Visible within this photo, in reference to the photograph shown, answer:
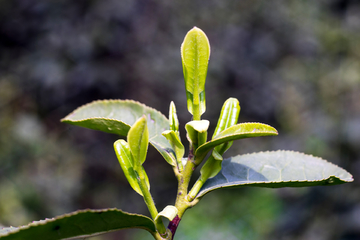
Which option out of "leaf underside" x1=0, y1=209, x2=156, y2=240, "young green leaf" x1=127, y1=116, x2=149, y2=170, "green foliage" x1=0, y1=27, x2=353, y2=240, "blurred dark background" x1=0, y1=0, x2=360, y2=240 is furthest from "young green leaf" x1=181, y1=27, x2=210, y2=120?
"blurred dark background" x1=0, y1=0, x2=360, y2=240

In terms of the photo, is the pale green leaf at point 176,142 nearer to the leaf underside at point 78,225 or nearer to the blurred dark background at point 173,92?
the leaf underside at point 78,225

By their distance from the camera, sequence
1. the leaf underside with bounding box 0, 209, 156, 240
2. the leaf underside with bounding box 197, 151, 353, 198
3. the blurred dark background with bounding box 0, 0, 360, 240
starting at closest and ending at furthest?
the leaf underside with bounding box 0, 209, 156, 240 < the leaf underside with bounding box 197, 151, 353, 198 < the blurred dark background with bounding box 0, 0, 360, 240

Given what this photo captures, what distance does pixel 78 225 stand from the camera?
19.9 inches

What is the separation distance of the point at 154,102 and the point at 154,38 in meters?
0.60

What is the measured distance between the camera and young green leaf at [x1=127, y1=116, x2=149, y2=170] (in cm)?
55

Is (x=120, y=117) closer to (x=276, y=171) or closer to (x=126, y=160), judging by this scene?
(x=126, y=160)

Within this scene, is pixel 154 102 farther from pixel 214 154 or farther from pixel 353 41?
pixel 214 154

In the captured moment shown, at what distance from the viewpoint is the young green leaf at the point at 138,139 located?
0.55 m

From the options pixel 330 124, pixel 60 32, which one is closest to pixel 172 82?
pixel 60 32

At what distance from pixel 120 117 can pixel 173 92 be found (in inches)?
81.8

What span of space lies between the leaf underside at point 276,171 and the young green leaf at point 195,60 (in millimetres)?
175

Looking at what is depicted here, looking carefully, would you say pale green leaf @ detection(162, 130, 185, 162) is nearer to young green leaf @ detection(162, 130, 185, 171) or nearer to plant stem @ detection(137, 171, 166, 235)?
young green leaf @ detection(162, 130, 185, 171)

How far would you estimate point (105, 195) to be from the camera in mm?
3059

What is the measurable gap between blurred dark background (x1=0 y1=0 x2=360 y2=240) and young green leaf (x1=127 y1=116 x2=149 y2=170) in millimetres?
1811
